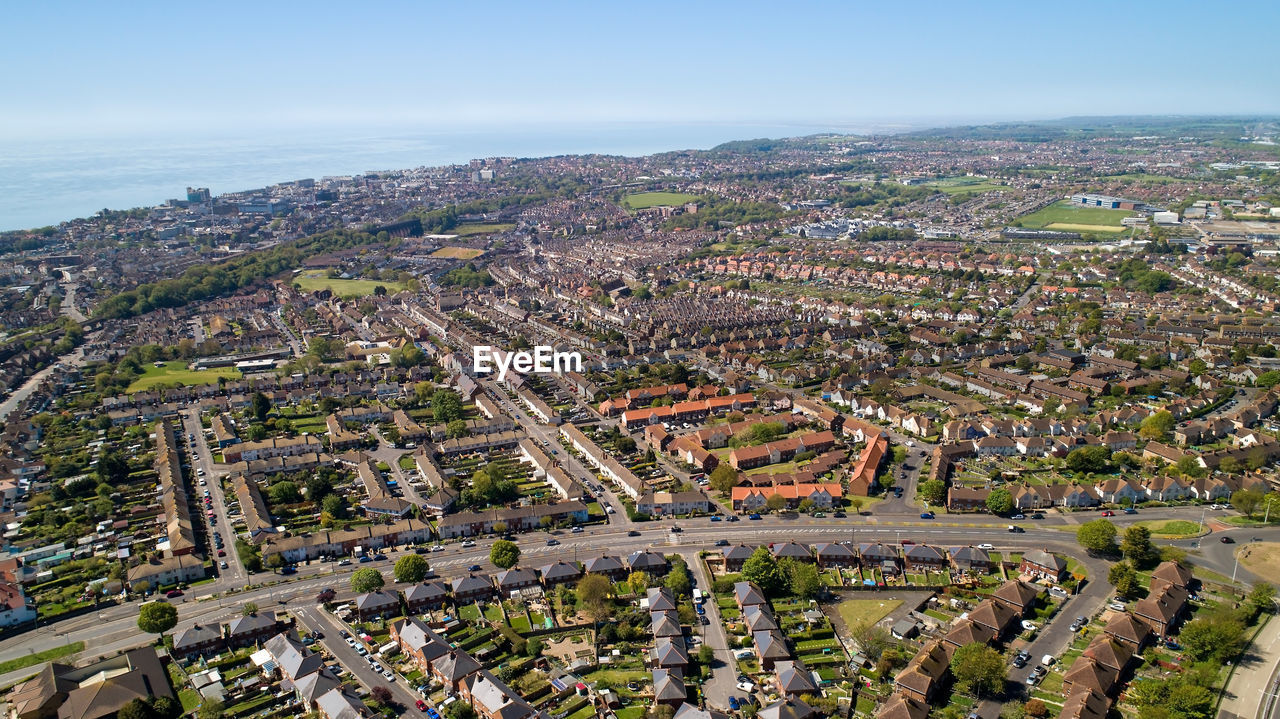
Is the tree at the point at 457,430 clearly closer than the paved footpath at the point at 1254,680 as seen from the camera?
No

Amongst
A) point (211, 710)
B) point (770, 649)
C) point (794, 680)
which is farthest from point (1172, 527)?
point (211, 710)

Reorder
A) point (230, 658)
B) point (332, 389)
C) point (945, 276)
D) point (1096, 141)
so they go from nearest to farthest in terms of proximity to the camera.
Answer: point (230, 658) < point (332, 389) < point (945, 276) < point (1096, 141)

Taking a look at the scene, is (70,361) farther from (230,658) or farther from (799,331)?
(799,331)

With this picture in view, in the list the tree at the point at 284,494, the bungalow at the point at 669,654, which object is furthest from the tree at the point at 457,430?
the bungalow at the point at 669,654

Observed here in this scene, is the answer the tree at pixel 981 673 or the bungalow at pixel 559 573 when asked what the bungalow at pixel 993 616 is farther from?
the bungalow at pixel 559 573

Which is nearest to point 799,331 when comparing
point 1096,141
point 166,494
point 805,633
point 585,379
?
point 585,379

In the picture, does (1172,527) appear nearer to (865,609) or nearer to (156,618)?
(865,609)

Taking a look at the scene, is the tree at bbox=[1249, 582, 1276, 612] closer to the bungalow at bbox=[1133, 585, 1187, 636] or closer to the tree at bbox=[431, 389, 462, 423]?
the bungalow at bbox=[1133, 585, 1187, 636]
